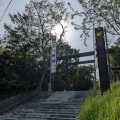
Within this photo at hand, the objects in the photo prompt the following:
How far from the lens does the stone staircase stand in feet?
37.0

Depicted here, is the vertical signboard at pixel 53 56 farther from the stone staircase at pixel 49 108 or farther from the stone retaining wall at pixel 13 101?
the stone retaining wall at pixel 13 101

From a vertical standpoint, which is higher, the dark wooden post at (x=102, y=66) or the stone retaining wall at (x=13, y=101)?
the dark wooden post at (x=102, y=66)

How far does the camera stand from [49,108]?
41.5ft

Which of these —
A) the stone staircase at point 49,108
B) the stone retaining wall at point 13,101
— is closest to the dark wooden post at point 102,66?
the stone staircase at point 49,108

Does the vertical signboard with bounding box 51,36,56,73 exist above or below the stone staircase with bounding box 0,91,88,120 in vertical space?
above

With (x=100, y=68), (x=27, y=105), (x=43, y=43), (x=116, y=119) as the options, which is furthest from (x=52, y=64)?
(x=116, y=119)

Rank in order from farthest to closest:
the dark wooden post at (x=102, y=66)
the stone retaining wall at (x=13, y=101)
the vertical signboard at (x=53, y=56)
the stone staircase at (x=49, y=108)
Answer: the vertical signboard at (x=53, y=56) < the stone retaining wall at (x=13, y=101) < the dark wooden post at (x=102, y=66) < the stone staircase at (x=49, y=108)

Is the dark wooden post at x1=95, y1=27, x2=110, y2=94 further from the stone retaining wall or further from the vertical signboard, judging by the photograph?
the vertical signboard

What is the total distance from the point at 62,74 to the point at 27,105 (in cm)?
1222

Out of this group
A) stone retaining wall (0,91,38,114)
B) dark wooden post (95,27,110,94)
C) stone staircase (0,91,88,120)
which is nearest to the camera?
stone staircase (0,91,88,120)

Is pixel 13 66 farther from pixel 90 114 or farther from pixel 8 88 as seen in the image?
pixel 90 114

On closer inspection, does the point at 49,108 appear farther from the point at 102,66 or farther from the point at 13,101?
the point at 102,66

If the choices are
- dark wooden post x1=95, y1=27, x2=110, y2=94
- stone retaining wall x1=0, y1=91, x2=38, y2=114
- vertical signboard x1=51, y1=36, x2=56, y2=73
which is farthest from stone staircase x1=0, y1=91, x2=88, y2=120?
vertical signboard x1=51, y1=36, x2=56, y2=73

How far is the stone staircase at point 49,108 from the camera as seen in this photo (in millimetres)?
11277
